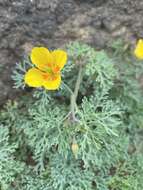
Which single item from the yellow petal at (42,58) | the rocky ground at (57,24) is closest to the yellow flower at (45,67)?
the yellow petal at (42,58)

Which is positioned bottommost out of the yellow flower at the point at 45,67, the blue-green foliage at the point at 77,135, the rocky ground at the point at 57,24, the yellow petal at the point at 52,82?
the blue-green foliage at the point at 77,135

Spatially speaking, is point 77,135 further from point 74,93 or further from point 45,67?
point 45,67

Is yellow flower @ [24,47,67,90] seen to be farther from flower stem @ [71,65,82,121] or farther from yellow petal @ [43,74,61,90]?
flower stem @ [71,65,82,121]

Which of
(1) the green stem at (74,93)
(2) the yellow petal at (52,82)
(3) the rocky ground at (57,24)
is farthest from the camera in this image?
(3) the rocky ground at (57,24)

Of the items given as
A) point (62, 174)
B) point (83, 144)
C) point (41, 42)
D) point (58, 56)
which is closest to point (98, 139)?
point (83, 144)

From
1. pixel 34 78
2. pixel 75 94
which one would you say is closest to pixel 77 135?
pixel 75 94

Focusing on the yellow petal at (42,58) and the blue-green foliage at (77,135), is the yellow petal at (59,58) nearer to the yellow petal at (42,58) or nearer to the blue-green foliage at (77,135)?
the yellow petal at (42,58)

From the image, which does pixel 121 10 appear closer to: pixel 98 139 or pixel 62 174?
pixel 98 139
